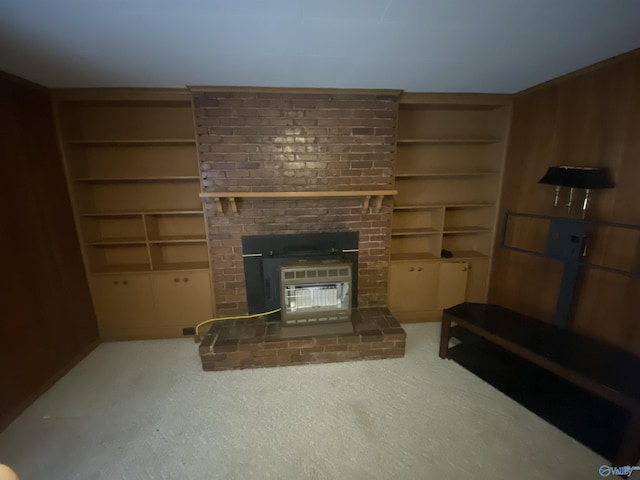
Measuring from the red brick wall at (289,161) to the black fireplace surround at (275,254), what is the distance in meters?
0.07

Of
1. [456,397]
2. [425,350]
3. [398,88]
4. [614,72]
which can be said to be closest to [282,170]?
[398,88]

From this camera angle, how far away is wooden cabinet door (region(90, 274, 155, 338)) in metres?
2.52

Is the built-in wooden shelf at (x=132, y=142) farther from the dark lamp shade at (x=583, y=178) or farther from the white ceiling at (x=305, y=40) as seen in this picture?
the dark lamp shade at (x=583, y=178)

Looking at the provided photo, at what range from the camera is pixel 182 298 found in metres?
2.61

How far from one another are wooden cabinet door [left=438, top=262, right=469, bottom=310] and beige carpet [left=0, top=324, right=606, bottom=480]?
0.82m

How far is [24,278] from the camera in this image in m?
1.88

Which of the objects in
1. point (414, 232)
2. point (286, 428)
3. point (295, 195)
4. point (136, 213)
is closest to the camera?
point (286, 428)

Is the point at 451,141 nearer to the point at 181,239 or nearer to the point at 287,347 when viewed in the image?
the point at 287,347

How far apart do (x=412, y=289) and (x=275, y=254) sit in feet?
4.97

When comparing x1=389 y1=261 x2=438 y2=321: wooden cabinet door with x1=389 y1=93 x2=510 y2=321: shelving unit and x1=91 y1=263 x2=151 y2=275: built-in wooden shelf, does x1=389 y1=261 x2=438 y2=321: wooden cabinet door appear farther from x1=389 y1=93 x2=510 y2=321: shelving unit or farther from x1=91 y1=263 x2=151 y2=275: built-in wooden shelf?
x1=91 y1=263 x2=151 y2=275: built-in wooden shelf

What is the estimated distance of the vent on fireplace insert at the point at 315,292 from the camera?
88.1 inches

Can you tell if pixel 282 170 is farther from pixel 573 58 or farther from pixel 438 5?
pixel 573 58

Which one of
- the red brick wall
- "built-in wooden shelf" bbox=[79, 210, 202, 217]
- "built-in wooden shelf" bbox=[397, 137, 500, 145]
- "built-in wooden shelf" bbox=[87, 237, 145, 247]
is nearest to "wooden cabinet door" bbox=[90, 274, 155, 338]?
"built-in wooden shelf" bbox=[87, 237, 145, 247]

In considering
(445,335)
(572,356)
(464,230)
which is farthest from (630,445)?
(464,230)
